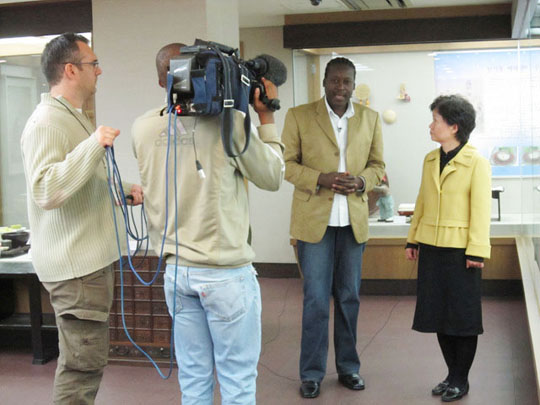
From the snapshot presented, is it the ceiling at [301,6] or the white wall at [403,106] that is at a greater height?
the ceiling at [301,6]

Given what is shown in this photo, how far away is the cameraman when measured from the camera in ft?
7.67

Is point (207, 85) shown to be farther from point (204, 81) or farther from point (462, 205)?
point (462, 205)

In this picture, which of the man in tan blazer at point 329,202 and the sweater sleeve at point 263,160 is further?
the man in tan blazer at point 329,202

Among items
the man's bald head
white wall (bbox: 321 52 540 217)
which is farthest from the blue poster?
the man's bald head

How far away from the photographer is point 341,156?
3895mm

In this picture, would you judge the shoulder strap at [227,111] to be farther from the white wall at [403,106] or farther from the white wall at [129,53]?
the white wall at [403,106]

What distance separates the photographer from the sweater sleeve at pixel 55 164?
2502mm

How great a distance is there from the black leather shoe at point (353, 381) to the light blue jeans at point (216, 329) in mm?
1621

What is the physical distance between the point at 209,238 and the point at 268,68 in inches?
24.7

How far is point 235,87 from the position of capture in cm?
233

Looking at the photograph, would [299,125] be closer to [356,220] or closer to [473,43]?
[356,220]

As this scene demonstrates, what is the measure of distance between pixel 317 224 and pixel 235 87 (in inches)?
62.2

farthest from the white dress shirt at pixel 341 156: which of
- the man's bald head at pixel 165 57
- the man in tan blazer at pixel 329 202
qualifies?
the man's bald head at pixel 165 57

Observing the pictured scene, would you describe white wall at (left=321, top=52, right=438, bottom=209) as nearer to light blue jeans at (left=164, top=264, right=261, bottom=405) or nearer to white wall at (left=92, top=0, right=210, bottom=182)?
white wall at (left=92, top=0, right=210, bottom=182)
